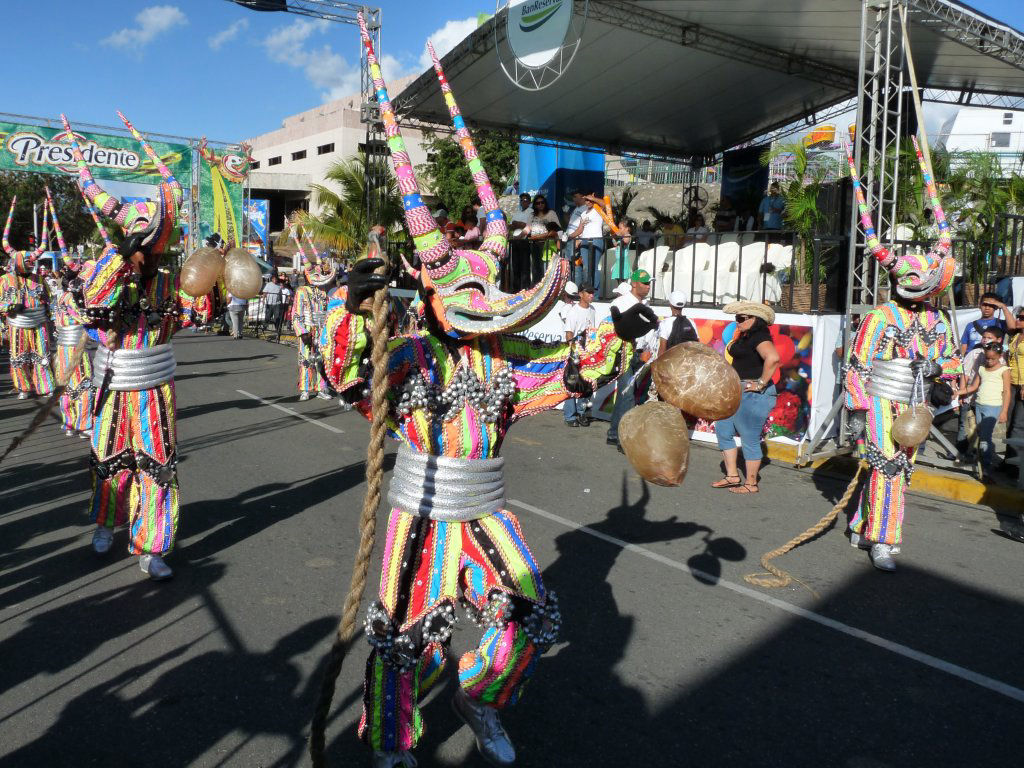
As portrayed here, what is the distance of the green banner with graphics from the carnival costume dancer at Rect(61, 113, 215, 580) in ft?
59.8

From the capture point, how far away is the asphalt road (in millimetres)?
3293

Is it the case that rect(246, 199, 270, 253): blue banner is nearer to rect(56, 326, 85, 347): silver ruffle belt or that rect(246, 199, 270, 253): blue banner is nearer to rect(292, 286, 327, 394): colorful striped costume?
rect(292, 286, 327, 394): colorful striped costume

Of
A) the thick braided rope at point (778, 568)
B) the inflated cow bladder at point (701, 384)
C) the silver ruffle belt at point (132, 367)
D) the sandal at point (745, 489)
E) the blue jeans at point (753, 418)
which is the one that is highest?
the inflated cow bladder at point (701, 384)

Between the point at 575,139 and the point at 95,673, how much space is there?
14.9 m

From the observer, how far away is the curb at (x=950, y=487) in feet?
22.7

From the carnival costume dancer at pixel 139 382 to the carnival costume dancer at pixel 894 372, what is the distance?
4472 millimetres

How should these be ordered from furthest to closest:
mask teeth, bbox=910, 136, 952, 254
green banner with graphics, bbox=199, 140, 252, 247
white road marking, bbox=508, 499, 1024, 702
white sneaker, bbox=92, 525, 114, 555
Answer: green banner with graphics, bbox=199, 140, 252, 247 < mask teeth, bbox=910, 136, 952, 254 < white sneaker, bbox=92, 525, 114, 555 < white road marking, bbox=508, 499, 1024, 702

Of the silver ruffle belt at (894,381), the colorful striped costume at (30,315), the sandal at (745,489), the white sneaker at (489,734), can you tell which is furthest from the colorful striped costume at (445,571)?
the colorful striped costume at (30,315)

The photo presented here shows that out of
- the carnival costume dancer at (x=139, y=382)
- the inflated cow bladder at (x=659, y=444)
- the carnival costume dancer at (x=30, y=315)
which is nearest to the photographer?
the inflated cow bladder at (x=659, y=444)

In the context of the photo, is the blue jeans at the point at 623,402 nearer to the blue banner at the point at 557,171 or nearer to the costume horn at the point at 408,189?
the costume horn at the point at 408,189

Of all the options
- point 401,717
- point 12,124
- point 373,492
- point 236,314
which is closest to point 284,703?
point 401,717

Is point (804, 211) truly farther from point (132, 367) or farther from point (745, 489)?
point (132, 367)

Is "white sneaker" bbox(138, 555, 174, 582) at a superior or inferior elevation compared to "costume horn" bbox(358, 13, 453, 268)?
inferior

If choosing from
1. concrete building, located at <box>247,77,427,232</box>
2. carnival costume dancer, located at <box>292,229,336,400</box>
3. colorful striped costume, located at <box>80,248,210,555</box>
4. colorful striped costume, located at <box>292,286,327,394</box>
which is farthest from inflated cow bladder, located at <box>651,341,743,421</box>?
concrete building, located at <box>247,77,427,232</box>
